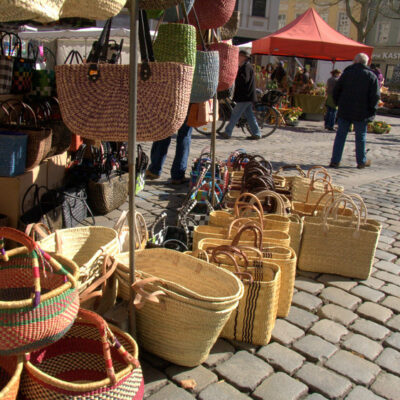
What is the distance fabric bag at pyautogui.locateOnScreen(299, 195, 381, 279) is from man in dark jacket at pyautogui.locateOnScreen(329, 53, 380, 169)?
4947mm

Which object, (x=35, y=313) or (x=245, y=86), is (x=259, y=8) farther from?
(x=35, y=313)

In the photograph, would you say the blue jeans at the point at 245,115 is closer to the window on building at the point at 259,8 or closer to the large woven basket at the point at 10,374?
the large woven basket at the point at 10,374

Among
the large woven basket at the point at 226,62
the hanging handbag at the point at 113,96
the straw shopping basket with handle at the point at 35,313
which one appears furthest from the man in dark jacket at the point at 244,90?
the straw shopping basket with handle at the point at 35,313

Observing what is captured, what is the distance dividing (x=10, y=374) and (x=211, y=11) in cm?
285

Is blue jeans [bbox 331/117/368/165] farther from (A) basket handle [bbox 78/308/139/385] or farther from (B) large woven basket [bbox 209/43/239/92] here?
(A) basket handle [bbox 78/308/139/385]

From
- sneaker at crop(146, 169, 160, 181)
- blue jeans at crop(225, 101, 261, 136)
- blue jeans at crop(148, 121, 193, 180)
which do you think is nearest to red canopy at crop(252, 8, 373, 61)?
blue jeans at crop(225, 101, 261, 136)

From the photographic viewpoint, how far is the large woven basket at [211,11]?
11.5 feet

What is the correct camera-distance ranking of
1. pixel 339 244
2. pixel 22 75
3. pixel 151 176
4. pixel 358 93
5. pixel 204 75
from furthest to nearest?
1. pixel 358 93
2. pixel 151 176
3. pixel 22 75
4. pixel 339 244
5. pixel 204 75

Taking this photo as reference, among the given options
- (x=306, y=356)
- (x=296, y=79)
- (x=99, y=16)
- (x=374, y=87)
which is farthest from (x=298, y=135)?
(x=99, y=16)

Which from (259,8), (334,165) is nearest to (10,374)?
(334,165)

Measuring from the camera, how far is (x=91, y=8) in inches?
67.4

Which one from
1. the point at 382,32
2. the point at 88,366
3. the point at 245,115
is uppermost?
the point at 382,32

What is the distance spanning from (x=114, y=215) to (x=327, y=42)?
9.53 meters

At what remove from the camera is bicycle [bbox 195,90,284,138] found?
1148 centimetres
